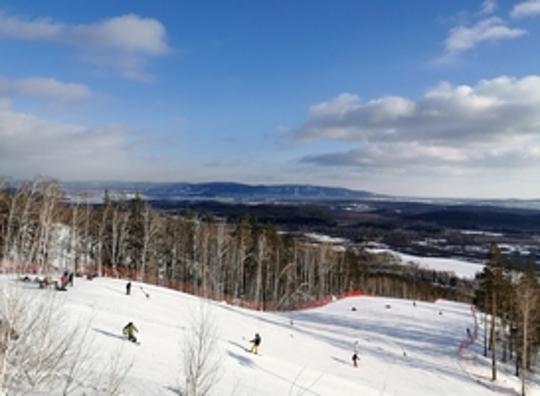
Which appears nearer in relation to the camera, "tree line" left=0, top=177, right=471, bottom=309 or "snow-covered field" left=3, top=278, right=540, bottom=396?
"snow-covered field" left=3, top=278, right=540, bottom=396

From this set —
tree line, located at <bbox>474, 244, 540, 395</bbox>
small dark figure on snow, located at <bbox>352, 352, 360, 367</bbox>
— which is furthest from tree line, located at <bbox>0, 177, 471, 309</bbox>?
tree line, located at <bbox>474, 244, 540, 395</bbox>

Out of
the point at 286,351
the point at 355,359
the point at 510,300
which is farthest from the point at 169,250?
the point at 510,300

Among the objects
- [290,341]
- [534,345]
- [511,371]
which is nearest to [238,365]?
[290,341]

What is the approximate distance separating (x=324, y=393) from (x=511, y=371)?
35.7 meters

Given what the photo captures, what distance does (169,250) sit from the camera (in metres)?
81.2

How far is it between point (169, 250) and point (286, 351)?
4516cm

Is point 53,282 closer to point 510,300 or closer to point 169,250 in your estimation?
point 169,250

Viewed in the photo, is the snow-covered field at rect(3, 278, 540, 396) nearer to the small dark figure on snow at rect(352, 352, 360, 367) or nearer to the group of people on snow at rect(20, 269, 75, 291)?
the small dark figure on snow at rect(352, 352, 360, 367)

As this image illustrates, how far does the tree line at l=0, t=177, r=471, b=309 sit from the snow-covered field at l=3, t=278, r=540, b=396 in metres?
16.6

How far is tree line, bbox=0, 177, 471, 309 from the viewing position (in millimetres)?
62875

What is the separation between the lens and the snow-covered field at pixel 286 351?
85.8 ft

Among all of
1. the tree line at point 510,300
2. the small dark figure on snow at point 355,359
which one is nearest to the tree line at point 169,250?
the small dark figure on snow at point 355,359

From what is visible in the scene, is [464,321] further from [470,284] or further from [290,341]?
[470,284]

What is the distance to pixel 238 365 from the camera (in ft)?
98.2
